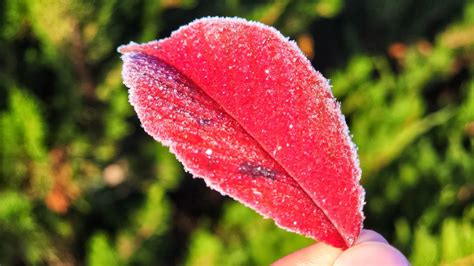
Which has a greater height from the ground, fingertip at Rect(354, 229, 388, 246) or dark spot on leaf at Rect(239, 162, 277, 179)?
dark spot on leaf at Rect(239, 162, 277, 179)

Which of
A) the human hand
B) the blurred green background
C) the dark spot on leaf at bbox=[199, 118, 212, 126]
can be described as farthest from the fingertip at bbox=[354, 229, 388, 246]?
the blurred green background

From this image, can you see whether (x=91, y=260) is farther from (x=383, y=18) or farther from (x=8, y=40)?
(x=383, y=18)

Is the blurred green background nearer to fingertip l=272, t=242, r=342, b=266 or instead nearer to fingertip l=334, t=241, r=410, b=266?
fingertip l=272, t=242, r=342, b=266

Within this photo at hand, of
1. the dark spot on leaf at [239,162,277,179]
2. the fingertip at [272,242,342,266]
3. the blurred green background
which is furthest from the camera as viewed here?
the blurred green background

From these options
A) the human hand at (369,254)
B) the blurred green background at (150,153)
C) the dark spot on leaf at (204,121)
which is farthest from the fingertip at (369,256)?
the blurred green background at (150,153)

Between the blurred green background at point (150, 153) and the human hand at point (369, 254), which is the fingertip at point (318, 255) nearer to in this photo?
the human hand at point (369, 254)

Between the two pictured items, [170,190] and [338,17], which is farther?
[338,17]

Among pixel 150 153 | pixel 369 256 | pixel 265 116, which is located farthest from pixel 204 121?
pixel 150 153

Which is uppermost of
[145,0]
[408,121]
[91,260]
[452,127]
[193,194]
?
[145,0]

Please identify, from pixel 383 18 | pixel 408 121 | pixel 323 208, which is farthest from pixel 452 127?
pixel 323 208
